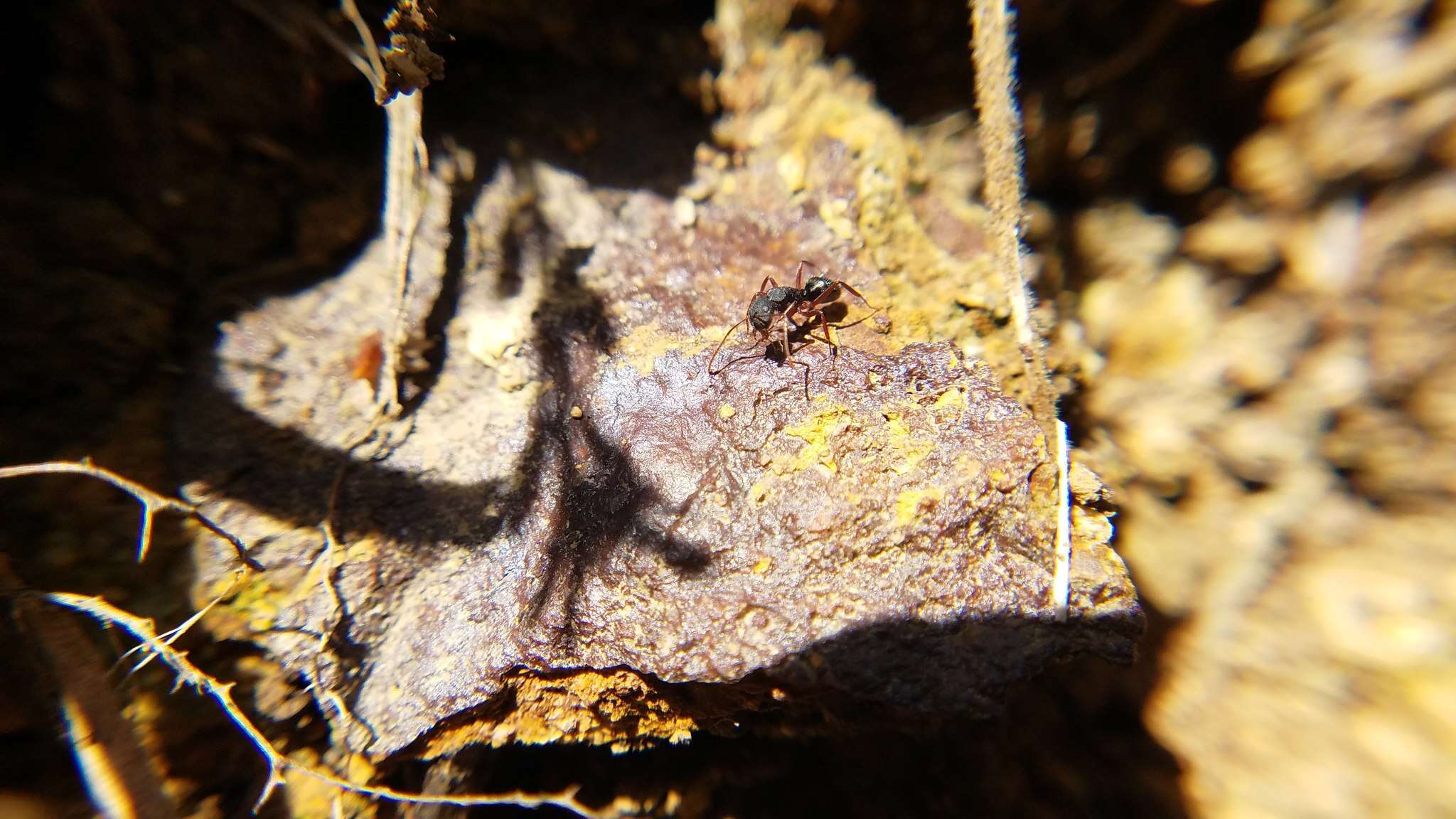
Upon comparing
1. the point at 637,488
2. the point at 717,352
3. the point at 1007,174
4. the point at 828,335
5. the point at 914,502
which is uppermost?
the point at 1007,174

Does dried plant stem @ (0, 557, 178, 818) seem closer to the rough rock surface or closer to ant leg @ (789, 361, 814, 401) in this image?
the rough rock surface

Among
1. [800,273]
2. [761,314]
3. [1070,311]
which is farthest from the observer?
[1070,311]

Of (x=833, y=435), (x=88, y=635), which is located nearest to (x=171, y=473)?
(x=88, y=635)

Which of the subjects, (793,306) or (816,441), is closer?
(816,441)

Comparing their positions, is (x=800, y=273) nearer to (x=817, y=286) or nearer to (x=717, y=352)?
(x=817, y=286)

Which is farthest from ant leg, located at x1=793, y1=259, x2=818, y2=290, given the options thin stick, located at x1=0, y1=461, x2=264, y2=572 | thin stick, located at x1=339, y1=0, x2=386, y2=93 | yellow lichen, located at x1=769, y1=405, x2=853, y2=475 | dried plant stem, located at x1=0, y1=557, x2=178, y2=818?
→ dried plant stem, located at x1=0, y1=557, x2=178, y2=818

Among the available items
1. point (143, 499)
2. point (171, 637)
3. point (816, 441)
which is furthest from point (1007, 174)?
Result: point (171, 637)

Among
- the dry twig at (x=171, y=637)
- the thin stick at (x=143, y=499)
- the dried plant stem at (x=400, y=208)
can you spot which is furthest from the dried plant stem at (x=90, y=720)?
the dried plant stem at (x=400, y=208)
